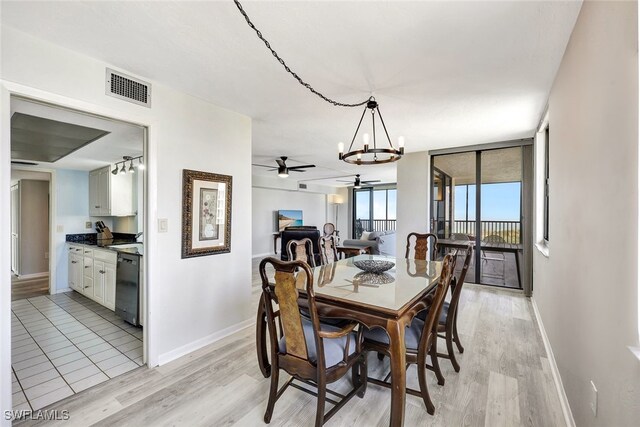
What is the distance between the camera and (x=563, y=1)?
152 centimetres

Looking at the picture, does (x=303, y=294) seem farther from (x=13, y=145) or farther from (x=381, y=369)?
(x=13, y=145)

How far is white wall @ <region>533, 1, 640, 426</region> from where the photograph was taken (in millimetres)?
1001

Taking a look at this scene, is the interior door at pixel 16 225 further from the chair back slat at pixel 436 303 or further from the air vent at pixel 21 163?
the chair back slat at pixel 436 303

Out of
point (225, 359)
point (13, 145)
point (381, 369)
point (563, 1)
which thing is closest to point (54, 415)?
point (225, 359)

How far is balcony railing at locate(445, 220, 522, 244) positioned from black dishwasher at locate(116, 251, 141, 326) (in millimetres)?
4945

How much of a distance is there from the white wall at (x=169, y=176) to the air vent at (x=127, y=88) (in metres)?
0.05

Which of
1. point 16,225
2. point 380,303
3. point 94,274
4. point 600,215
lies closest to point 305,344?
point 380,303

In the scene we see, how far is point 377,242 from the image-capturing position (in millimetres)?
6840

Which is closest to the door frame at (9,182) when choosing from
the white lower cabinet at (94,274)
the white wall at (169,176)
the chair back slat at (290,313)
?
the white wall at (169,176)

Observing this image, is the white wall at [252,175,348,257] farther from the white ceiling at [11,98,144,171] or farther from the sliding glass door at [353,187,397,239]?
the white ceiling at [11,98,144,171]

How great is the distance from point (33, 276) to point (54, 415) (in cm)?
510

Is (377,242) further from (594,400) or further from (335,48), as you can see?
(594,400)

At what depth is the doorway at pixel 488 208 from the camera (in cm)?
454

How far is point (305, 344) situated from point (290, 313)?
0.21 meters
